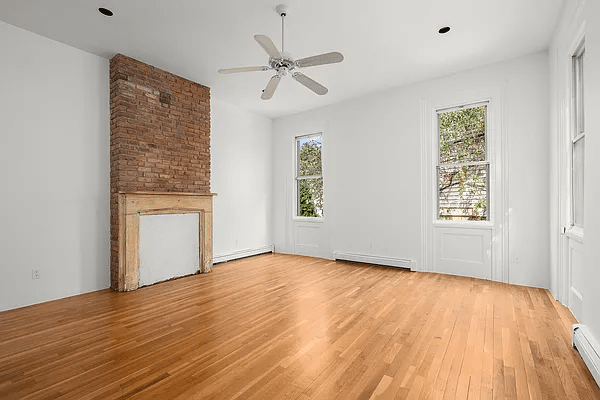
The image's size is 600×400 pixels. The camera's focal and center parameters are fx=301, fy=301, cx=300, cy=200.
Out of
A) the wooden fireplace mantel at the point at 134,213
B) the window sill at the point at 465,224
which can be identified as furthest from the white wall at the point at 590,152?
the wooden fireplace mantel at the point at 134,213

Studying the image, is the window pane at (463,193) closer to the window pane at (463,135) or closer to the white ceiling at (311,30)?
the window pane at (463,135)

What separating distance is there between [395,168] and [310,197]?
2.04 m

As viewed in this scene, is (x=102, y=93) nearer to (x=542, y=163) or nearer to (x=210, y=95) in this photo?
(x=210, y=95)

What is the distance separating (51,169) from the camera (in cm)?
366

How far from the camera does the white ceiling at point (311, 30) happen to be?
307 cm

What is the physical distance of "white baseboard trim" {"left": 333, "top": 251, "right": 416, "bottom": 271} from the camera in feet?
16.7

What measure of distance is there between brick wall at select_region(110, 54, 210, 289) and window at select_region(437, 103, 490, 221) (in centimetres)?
398

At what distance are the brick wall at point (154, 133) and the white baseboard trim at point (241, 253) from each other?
1388 millimetres

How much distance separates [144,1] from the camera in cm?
299

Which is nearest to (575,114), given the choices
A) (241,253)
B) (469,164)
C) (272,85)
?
(469,164)

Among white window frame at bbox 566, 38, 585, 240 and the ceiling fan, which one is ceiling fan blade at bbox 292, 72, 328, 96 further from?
white window frame at bbox 566, 38, 585, 240

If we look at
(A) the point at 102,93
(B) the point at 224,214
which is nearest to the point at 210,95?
(A) the point at 102,93

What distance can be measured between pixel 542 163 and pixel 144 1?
508cm

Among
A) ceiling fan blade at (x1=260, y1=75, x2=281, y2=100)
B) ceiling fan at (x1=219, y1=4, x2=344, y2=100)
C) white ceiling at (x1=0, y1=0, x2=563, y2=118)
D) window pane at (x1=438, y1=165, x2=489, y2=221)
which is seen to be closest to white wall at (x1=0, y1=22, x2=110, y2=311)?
white ceiling at (x1=0, y1=0, x2=563, y2=118)
